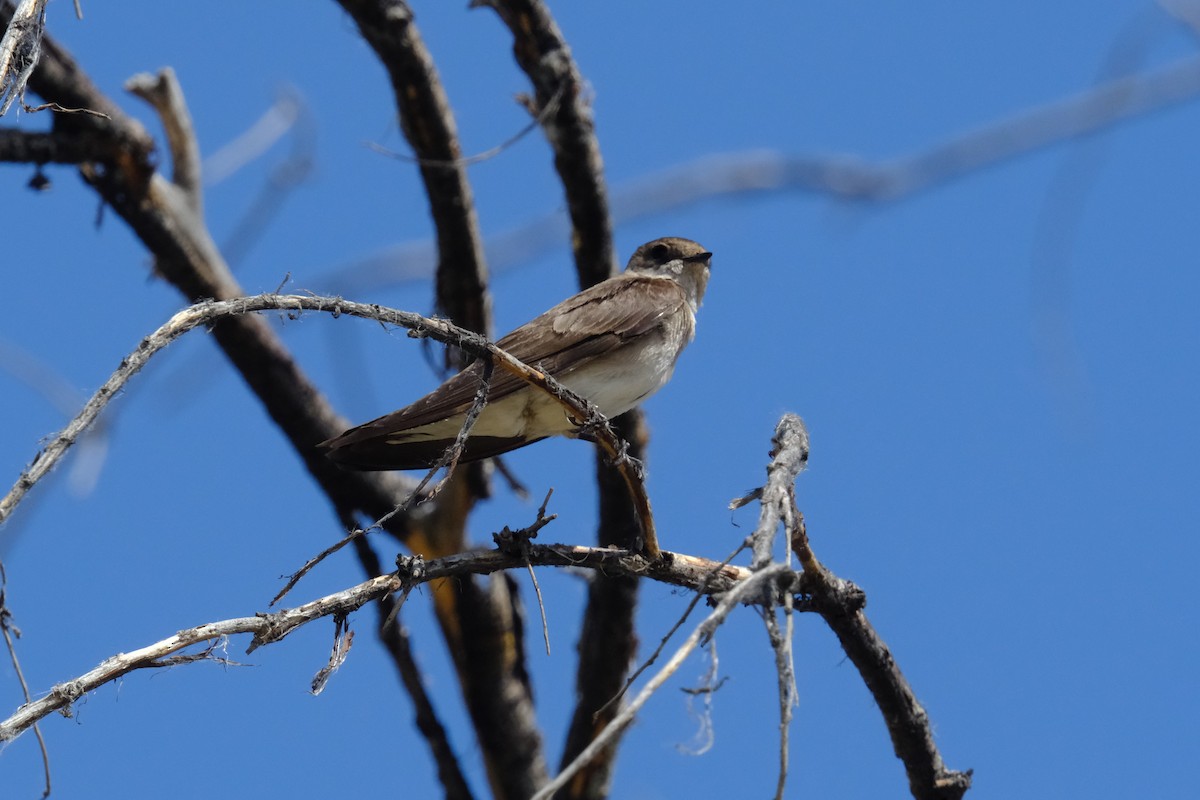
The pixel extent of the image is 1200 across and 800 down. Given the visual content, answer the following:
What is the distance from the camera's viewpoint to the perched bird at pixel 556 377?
5672 millimetres

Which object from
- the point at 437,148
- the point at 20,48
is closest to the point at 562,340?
the point at 437,148

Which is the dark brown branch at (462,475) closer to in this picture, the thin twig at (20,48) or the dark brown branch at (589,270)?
the dark brown branch at (589,270)

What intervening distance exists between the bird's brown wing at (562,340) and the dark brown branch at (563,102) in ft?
2.54

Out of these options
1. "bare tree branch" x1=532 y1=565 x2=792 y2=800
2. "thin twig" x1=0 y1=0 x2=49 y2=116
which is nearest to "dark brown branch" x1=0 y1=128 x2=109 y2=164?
"thin twig" x1=0 y1=0 x2=49 y2=116

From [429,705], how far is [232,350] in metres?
2.37

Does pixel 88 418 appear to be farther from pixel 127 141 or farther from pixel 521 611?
pixel 521 611

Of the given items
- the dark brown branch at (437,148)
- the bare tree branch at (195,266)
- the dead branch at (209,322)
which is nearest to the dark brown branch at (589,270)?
the dark brown branch at (437,148)

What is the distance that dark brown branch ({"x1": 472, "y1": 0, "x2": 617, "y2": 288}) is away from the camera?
7367 millimetres

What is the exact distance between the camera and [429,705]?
8078 millimetres

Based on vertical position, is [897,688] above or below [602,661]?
below

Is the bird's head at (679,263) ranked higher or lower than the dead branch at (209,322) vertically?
higher

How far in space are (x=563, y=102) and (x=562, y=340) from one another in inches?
68.8

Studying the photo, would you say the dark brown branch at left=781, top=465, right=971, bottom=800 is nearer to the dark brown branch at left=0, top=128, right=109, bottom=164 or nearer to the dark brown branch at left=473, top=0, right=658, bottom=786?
the dark brown branch at left=473, top=0, right=658, bottom=786

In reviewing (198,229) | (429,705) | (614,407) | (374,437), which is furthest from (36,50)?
(429,705)
